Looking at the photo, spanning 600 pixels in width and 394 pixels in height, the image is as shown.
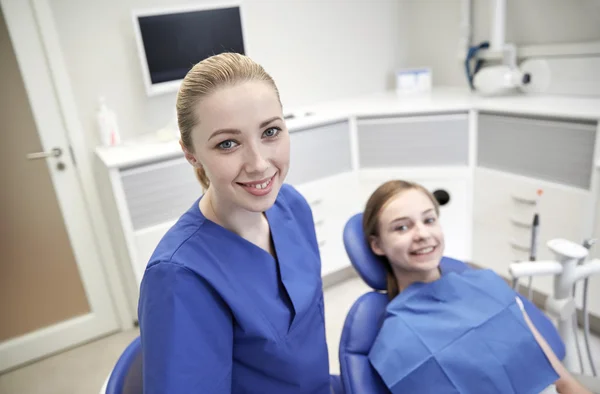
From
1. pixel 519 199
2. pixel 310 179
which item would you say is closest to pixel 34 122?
pixel 310 179

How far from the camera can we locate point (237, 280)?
863mm

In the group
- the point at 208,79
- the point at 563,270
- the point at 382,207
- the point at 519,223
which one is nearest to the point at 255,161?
the point at 208,79

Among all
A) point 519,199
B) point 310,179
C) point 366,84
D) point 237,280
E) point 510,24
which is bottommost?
point 519,199

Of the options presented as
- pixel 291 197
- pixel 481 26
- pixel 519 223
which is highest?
pixel 481 26

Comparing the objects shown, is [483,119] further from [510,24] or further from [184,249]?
[184,249]

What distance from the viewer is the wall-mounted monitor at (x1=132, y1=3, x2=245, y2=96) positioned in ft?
6.43

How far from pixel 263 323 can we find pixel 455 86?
7.48 ft

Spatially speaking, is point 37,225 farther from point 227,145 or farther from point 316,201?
point 227,145

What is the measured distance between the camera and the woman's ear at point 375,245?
4.45 ft

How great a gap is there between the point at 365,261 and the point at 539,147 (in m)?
1.03

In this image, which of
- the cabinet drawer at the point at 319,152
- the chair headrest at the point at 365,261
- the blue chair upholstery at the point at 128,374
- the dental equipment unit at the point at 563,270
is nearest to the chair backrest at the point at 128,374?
the blue chair upholstery at the point at 128,374

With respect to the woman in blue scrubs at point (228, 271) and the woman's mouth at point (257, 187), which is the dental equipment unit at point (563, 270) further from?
the woman's mouth at point (257, 187)

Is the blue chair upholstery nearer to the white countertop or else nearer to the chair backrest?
the chair backrest

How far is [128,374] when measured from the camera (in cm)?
82
